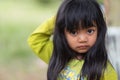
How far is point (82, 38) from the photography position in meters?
3.23

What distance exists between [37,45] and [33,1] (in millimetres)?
4764

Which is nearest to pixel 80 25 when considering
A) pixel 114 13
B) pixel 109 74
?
pixel 109 74

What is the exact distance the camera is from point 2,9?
780 cm

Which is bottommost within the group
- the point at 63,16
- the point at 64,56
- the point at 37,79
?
the point at 37,79

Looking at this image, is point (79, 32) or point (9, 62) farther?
point (9, 62)

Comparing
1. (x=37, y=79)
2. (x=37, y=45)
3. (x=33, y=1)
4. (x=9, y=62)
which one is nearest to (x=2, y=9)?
(x=33, y=1)

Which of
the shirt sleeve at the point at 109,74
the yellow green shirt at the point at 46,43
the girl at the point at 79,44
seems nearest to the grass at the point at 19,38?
the yellow green shirt at the point at 46,43

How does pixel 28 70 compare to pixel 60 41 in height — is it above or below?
below

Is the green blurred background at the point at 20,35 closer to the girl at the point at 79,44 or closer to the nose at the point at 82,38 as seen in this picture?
the girl at the point at 79,44

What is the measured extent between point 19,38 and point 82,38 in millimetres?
4026

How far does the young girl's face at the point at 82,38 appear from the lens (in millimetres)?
3240

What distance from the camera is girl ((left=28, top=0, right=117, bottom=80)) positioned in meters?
3.25

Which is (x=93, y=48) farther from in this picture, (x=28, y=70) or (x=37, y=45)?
(x=28, y=70)

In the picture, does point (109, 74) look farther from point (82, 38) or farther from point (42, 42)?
point (42, 42)
